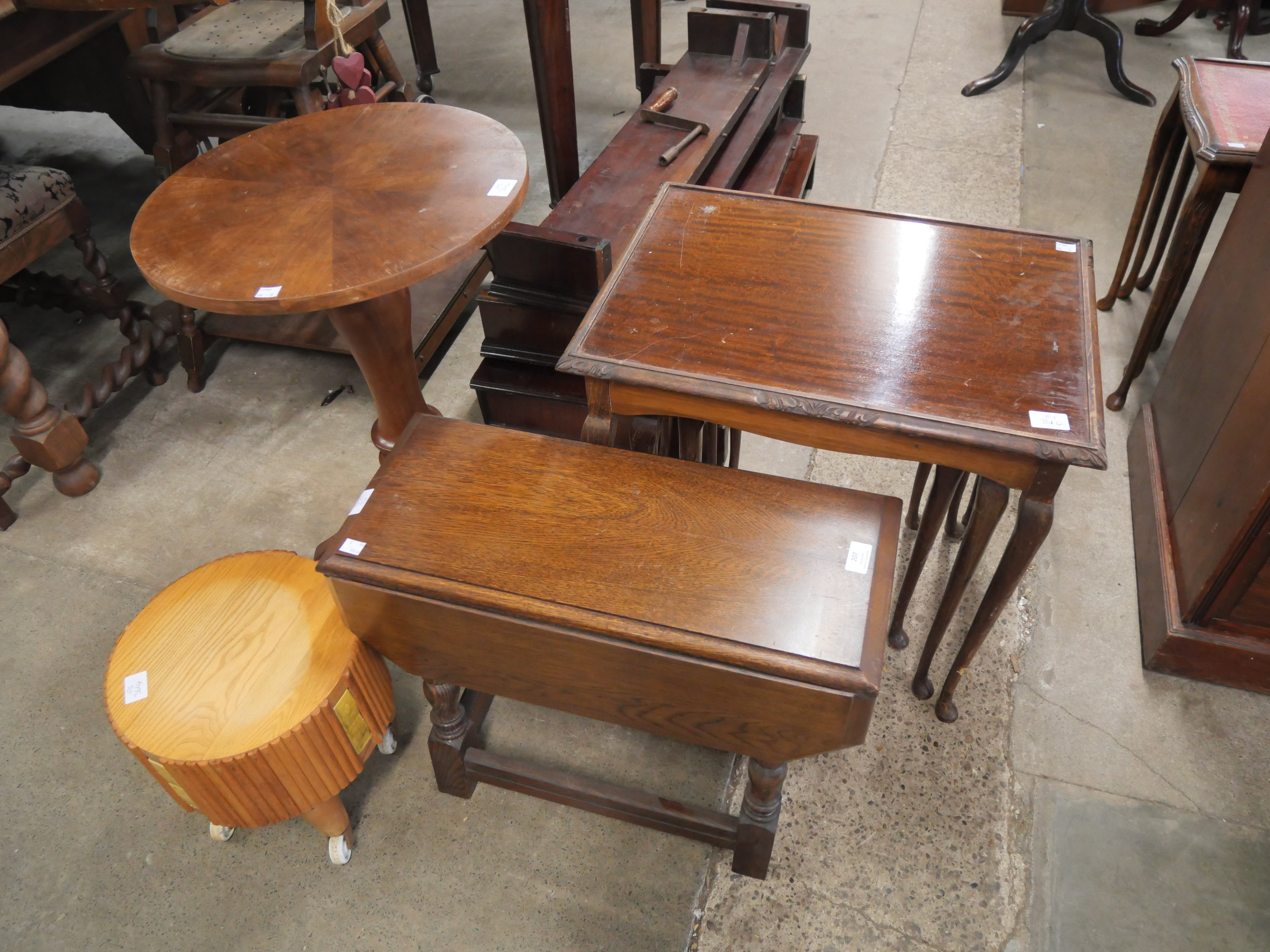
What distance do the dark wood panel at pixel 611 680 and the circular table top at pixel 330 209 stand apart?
62 centimetres

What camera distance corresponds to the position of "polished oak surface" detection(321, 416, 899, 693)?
4.01 feet

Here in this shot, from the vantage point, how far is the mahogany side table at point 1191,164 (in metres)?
2.02

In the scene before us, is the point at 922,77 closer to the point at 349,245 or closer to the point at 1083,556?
the point at 1083,556

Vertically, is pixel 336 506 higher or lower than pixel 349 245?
lower

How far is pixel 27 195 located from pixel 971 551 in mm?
2485

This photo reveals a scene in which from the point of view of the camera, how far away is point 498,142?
1.96 metres

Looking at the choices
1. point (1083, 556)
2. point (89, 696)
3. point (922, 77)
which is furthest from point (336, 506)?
point (922, 77)

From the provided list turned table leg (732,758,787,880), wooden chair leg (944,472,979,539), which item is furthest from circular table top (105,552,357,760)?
wooden chair leg (944,472,979,539)

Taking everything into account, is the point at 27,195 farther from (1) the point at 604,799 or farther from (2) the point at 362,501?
(1) the point at 604,799

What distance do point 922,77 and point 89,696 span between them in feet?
13.9

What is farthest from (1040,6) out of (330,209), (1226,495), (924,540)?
(330,209)

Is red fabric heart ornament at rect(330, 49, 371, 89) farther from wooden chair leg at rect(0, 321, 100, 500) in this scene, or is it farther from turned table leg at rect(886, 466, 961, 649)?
turned table leg at rect(886, 466, 961, 649)

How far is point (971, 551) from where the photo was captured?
4.87 ft

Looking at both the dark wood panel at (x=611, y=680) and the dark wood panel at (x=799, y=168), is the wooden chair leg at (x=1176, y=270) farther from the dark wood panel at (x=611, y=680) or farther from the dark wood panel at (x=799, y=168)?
the dark wood panel at (x=611, y=680)
